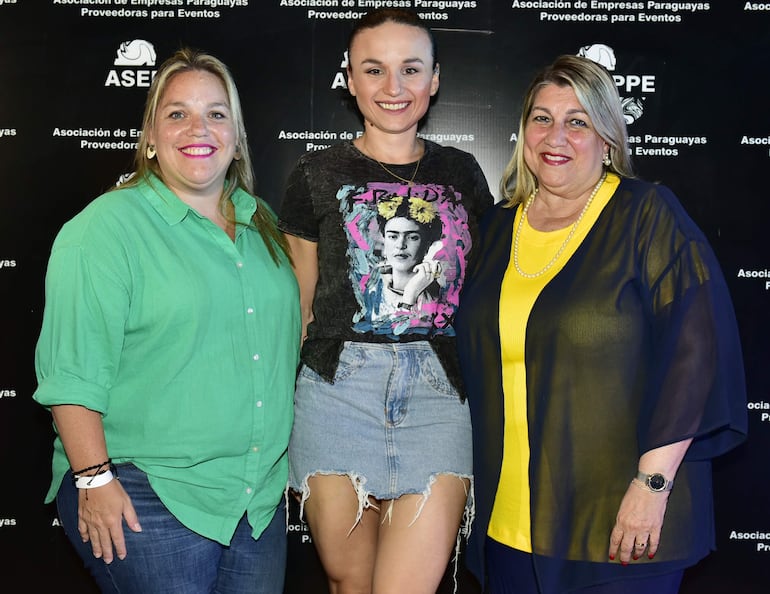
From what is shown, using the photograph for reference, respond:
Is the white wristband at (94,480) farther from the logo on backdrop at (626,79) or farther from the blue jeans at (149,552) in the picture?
the logo on backdrop at (626,79)

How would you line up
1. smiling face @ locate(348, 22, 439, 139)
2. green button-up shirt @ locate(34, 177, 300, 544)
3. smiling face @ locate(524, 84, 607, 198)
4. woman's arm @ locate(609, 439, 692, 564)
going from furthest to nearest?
smiling face @ locate(348, 22, 439, 139), smiling face @ locate(524, 84, 607, 198), woman's arm @ locate(609, 439, 692, 564), green button-up shirt @ locate(34, 177, 300, 544)

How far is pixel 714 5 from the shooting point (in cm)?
329

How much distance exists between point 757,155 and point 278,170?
1987 mm

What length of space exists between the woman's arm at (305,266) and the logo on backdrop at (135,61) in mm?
1291

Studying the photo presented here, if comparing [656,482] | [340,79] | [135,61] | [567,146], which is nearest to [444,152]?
[567,146]

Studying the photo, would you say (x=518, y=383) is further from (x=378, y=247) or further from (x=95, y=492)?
(x=95, y=492)

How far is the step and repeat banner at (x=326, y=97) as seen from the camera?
328cm

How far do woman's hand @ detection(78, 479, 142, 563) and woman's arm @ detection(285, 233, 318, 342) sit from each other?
0.81m

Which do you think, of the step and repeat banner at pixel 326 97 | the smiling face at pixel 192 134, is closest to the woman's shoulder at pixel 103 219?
the smiling face at pixel 192 134

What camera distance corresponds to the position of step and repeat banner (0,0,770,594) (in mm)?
3283

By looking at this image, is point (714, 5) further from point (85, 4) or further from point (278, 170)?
point (85, 4)

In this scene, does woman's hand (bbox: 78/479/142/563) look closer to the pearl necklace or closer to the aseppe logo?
the pearl necklace

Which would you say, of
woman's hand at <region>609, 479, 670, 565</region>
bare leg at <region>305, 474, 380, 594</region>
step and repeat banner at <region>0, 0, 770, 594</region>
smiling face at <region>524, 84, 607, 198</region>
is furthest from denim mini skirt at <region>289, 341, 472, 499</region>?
step and repeat banner at <region>0, 0, 770, 594</region>

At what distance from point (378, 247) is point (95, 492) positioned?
99 cm
